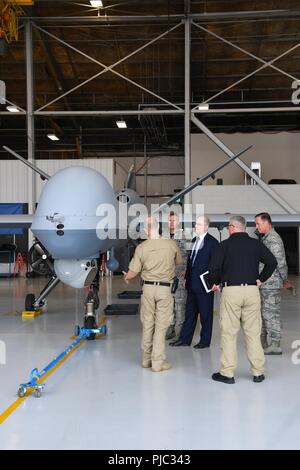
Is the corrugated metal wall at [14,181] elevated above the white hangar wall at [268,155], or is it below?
below

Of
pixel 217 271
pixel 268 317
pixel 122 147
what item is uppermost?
pixel 122 147

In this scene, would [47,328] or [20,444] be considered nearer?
[20,444]

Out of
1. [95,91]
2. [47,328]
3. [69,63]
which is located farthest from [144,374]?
[95,91]

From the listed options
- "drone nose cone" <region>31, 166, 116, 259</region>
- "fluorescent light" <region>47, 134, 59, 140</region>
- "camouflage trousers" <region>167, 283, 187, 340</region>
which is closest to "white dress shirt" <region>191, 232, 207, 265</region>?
"camouflage trousers" <region>167, 283, 187, 340</region>

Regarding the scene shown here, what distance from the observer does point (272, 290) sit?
6168 mm

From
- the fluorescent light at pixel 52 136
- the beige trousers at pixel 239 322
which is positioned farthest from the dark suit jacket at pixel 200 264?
the fluorescent light at pixel 52 136

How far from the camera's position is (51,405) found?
437cm

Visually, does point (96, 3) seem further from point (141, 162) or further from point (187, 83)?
point (141, 162)

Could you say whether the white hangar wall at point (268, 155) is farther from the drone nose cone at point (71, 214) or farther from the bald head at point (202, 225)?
the drone nose cone at point (71, 214)

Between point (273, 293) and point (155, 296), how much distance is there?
1.62m

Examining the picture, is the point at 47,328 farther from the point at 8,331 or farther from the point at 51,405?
the point at 51,405

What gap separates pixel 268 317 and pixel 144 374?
179cm

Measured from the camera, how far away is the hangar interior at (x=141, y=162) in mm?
4020

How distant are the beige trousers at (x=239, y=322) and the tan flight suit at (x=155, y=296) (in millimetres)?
704
